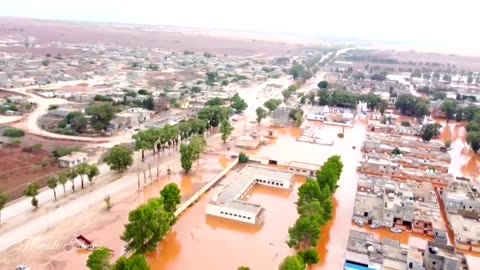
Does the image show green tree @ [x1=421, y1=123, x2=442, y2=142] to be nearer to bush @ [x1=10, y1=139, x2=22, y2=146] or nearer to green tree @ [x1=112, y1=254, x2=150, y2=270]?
green tree @ [x1=112, y1=254, x2=150, y2=270]

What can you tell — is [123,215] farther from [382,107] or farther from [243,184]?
[382,107]

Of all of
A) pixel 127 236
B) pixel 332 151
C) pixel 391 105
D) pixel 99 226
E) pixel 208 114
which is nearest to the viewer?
pixel 127 236

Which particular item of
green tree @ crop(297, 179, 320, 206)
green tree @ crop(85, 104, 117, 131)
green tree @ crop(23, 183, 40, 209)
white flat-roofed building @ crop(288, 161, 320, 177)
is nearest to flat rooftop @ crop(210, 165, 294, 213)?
white flat-roofed building @ crop(288, 161, 320, 177)

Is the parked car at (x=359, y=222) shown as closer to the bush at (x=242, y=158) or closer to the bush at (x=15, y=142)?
the bush at (x=242, y=158)

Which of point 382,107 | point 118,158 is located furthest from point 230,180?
point 382,107

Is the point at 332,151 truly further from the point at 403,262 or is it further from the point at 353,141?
the point at 403,262

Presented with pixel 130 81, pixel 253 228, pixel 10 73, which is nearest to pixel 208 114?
pixel 253 228

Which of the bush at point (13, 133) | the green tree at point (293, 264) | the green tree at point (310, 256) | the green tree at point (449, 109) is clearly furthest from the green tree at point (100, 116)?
the green tree at point (449, 109)

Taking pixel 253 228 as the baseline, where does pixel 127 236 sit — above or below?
above
